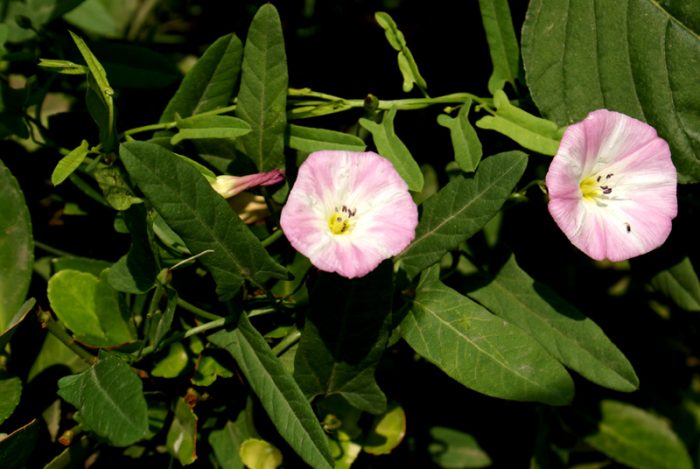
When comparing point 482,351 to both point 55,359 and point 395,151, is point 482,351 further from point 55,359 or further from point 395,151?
point 55,359

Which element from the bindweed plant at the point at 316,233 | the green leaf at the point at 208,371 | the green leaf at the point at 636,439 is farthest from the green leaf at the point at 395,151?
the green leaf at the point at 636,439

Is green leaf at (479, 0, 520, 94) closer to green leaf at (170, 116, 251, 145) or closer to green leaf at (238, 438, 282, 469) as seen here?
green leaf at (170, 116, 251, 145)

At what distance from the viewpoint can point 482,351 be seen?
1.22 meters

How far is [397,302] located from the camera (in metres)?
1.35

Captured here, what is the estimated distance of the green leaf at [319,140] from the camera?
1.31 meters

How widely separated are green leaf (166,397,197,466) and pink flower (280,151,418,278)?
1.30 ft

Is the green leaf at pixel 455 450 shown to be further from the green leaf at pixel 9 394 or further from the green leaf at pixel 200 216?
the green leaf at pixel 9 394

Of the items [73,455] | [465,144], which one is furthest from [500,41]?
[73,455]

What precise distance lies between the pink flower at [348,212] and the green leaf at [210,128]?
15 cm

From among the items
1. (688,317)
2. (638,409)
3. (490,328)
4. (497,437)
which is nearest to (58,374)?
(490,328)

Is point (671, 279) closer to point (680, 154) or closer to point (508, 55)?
point (680, 154)

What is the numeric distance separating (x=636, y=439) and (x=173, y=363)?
1202 millimetres

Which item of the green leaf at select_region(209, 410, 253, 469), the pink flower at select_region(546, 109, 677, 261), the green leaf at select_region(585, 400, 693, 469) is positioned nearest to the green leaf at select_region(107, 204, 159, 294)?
the green leaf at select_region(209, 410, 253, 469)

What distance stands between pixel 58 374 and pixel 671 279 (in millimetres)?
1263
